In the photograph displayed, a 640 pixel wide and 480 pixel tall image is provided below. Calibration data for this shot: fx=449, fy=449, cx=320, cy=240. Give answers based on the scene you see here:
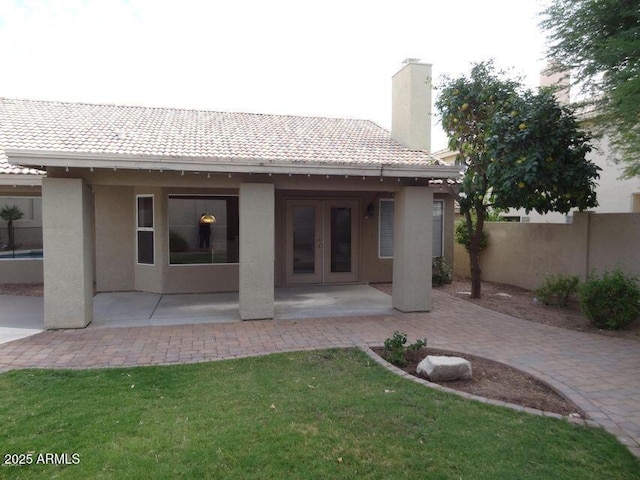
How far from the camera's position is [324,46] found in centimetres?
1206

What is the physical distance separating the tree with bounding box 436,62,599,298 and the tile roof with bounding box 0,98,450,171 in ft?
3.58

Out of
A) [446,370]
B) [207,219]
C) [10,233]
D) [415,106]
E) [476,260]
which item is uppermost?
[415,106]

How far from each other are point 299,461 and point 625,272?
25.8 ft

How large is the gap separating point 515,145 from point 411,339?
4.50 metres

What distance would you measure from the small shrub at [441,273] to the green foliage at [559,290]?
9.87ft

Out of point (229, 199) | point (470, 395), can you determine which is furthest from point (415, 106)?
point (470, 395)

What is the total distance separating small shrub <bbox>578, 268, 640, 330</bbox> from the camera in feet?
24.3

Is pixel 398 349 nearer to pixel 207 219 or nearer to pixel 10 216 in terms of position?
pixel 207 219

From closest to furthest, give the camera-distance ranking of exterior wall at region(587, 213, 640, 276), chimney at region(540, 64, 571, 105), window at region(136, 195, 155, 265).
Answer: chimney at region(540, 64, 571, 105), exterior wall at region(587, 213, 640, 276), window at region(136, 195, 155, 265)

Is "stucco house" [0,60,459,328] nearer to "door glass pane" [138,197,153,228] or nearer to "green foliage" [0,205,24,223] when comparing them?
"door glass pane" [138,197,153,228]

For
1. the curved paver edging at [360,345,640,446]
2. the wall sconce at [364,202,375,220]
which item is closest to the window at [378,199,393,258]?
the wall sconce at [364,202,375,220]

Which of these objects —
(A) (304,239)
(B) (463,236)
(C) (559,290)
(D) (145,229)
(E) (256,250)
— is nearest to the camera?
(E) (256,250)

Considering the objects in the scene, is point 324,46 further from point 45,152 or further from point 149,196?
point 45,152

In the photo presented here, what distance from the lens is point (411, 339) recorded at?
6984 mm
